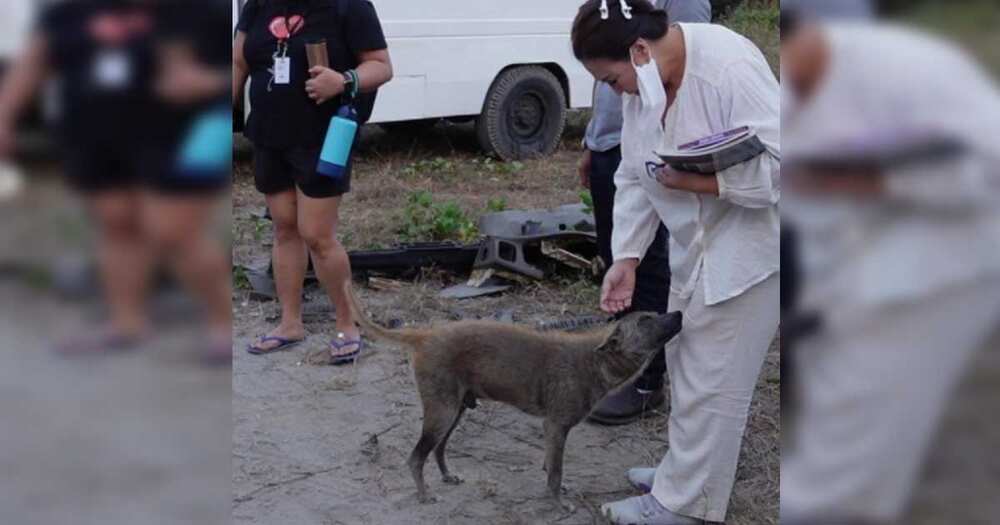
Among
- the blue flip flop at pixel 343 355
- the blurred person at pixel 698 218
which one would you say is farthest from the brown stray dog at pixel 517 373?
the blue flip flop at pixel 343 355

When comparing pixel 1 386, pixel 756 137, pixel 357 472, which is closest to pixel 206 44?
pixel 1 386

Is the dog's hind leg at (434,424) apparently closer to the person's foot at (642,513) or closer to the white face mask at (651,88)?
the person's foot at (642,513)

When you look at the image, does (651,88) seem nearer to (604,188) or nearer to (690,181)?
(690,181)

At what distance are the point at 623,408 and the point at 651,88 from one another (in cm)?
216

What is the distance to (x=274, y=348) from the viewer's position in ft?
18.7

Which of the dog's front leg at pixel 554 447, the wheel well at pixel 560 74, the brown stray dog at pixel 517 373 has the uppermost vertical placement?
the wheel well at pixel 560 74

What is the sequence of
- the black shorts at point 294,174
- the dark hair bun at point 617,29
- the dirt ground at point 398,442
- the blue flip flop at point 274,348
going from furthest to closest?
1. the blue flip flop at point 274,348
2. the black shorts at point 294,174
3. the dirt ground at point 398,442
4. the dark hair bun at point 617,29

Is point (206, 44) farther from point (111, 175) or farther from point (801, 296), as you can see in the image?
point (801, 296)

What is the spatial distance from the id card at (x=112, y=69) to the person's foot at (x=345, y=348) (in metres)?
4.86

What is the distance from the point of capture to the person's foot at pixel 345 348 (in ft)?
18.2

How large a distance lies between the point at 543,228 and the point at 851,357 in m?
6.11

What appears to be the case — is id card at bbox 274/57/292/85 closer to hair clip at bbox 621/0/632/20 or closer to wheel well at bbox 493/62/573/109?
hair clip at bbox 621/0/632/20

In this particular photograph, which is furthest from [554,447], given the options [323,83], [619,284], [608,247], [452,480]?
[323,83]

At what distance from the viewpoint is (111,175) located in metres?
0.76
